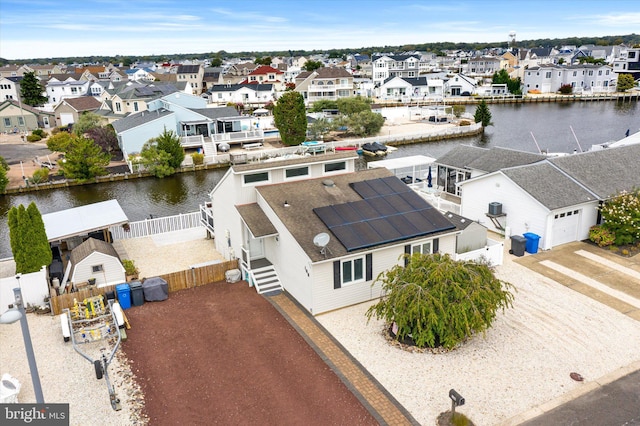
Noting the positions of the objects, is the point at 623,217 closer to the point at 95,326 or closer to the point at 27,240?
the point at 95,326

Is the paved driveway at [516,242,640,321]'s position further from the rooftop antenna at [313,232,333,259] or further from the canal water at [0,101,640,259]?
the canal water at [0,101,640,259]

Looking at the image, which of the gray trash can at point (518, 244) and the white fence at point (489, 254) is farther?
the gray trash can at point (518, 244)

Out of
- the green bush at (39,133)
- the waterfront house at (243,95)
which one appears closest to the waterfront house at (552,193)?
the green bush at (39,133)

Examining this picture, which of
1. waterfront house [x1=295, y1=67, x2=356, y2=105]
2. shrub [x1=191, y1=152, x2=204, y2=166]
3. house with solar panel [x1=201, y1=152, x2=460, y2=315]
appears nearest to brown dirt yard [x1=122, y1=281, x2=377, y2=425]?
house with solar panel [x1=201, y1=152, x2=460, y2=315]

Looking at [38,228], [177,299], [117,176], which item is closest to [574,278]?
[177,299]

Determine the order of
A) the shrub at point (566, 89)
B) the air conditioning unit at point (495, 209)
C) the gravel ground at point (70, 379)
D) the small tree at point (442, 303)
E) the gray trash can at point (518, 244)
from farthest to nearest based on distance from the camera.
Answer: the shrub at point (566, 89), the air conditioning unit at point (495, 209), the gray trash can at point (518, 244), the small tree at point (442, 303), the gravel ground at point (70, 379)

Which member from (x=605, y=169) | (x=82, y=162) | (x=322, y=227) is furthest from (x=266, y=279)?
(x=82, y=162)

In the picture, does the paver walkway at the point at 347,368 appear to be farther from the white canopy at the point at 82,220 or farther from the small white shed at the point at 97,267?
the white canopy at the point at 82,220
